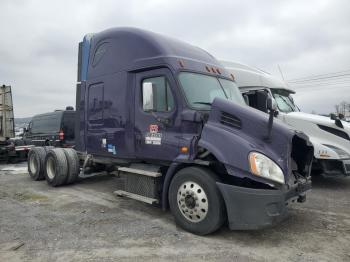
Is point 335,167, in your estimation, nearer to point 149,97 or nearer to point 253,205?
point 253,205

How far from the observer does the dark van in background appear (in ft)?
45.2

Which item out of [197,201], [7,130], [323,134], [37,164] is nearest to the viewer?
[197,201]

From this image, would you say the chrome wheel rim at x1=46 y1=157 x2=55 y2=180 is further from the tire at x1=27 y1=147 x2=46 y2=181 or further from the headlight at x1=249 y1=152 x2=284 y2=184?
the headlight at x1=249 y1=152 x2=284 y2=184

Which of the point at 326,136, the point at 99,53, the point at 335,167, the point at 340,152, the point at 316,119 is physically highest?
the point at 99,53

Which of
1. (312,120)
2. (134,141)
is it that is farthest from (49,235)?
(312,120)

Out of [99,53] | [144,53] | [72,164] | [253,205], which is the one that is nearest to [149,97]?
[144,53]

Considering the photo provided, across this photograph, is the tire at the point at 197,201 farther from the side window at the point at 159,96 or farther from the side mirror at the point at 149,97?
the side mirror at the point at 149,97

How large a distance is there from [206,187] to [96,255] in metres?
1.65

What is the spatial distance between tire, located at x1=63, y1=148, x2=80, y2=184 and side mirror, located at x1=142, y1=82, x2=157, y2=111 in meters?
3.34

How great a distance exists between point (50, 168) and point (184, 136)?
4.84 meters

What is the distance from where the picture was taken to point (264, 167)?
166 inches

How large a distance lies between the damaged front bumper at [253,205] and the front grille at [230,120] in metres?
0.85

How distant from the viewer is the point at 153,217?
18.4ft

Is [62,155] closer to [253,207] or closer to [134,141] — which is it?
[134,141]
